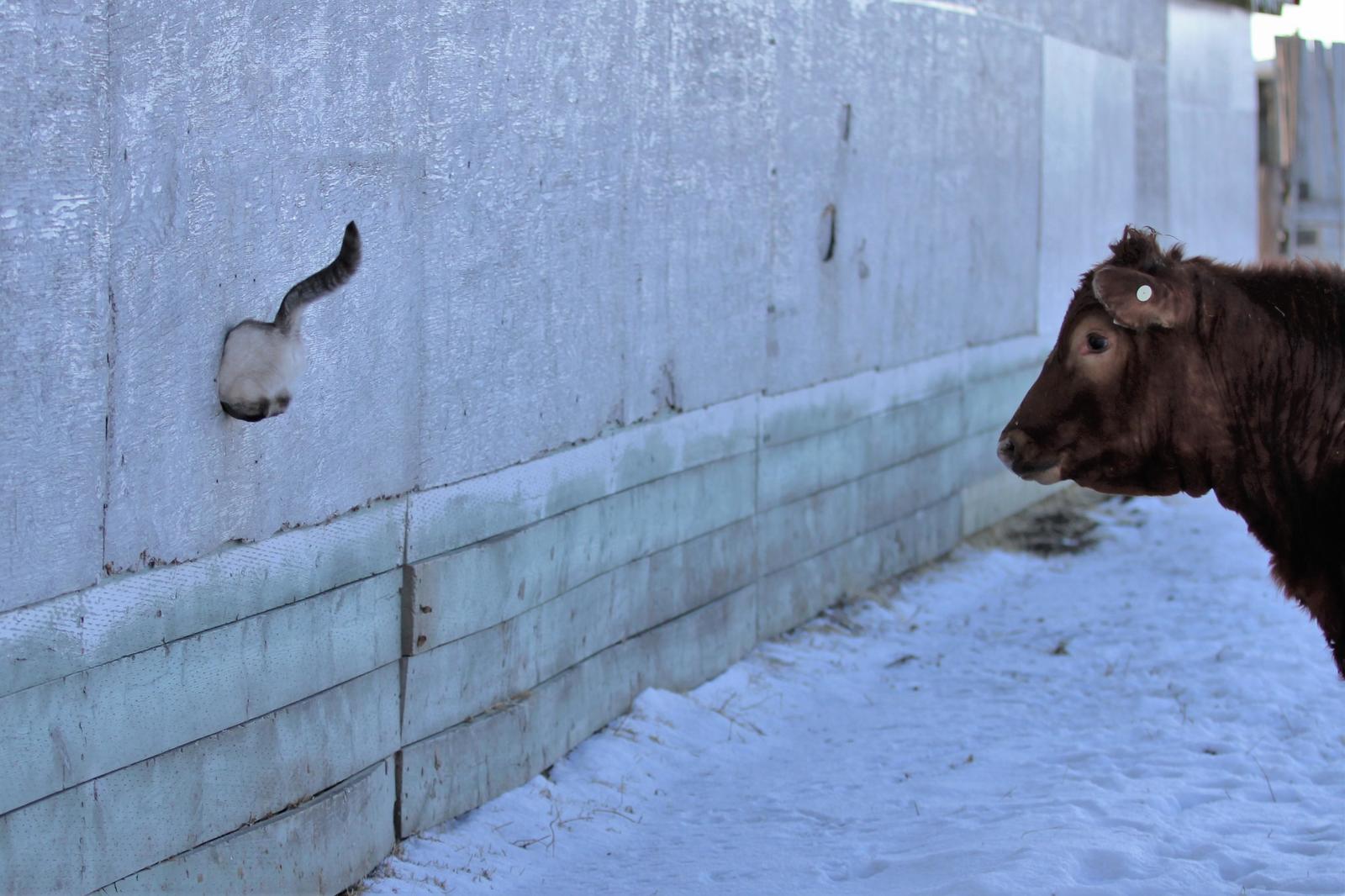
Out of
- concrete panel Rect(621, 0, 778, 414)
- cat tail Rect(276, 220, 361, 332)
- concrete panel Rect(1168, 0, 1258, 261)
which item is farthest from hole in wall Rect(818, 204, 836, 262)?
concrete panel Rect(1168, 0, 1258, 261)

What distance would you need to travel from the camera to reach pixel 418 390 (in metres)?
5.09

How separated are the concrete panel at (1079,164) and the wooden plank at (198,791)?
7.62m

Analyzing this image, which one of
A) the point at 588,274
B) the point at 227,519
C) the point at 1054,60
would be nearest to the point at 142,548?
the point at 227,519

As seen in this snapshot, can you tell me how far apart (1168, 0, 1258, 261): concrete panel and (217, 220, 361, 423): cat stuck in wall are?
1070 centimetres

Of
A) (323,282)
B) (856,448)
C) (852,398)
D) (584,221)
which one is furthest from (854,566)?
(323,282)

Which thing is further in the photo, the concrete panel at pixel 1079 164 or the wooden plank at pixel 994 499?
the concrete panel at pixel 1079 164

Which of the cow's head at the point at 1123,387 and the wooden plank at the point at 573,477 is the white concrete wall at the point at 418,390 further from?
the cow's head at the point at 1123,387

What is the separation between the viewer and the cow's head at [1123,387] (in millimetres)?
4711

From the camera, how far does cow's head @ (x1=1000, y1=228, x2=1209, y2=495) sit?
15.5ft

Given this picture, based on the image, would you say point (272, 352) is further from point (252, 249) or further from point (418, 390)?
point (418, 390)

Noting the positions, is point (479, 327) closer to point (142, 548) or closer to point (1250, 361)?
point (142, 548)

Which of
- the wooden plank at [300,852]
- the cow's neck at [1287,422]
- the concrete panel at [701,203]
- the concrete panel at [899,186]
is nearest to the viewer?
the wooden plank at [300,852]

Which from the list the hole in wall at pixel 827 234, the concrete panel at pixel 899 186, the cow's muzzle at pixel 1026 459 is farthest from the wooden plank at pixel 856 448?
the cow's muzzle at pixel 1026 459

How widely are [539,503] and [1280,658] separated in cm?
388
